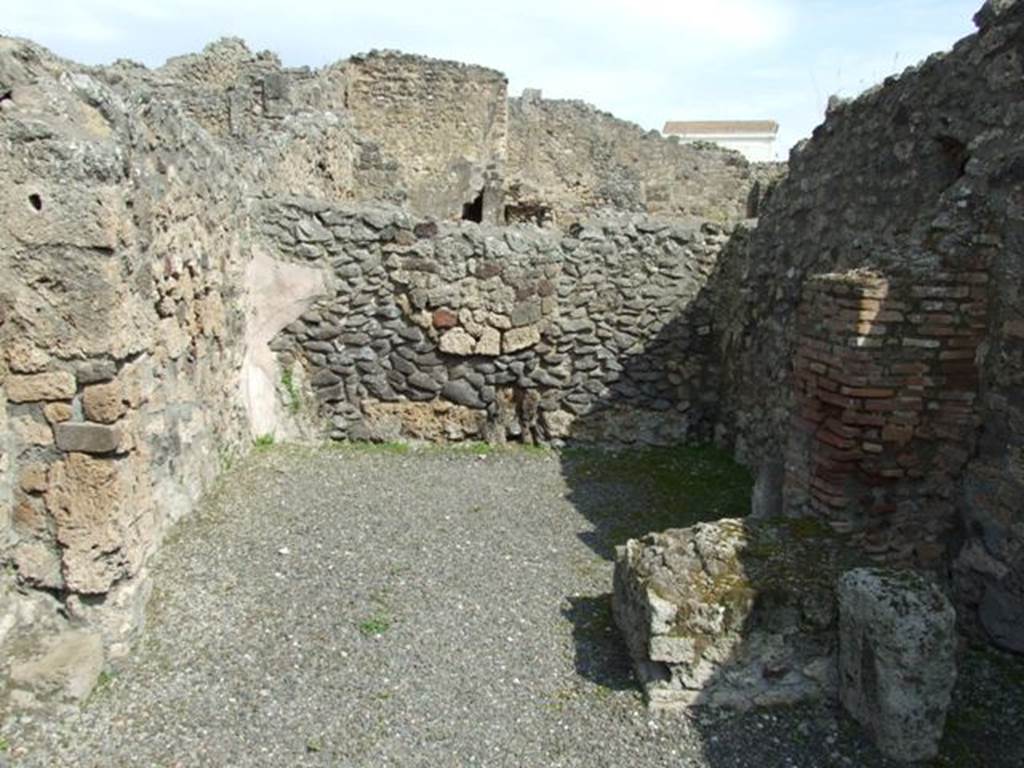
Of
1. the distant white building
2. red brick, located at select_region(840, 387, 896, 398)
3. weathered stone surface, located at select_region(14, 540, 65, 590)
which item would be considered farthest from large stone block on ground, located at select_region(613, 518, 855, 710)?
the distant white building

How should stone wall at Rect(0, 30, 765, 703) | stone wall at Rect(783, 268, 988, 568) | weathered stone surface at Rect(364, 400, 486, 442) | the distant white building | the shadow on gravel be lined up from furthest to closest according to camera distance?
1. the distant white building
2. weathered stone surface at Rect(364, 400, 486, 442)
3. stone wall at Rect(783, 268, 988, 568)
4. the shadow on gravel
5. stone wall at Rect(0, 30, 765, 703)

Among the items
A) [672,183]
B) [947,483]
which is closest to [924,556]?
[947,483]

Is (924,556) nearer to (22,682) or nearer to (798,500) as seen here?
(798,500)

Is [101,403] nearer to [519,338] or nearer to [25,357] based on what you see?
[25,357]

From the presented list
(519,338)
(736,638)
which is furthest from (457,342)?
(736,638)

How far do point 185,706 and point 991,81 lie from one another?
5.22 metres

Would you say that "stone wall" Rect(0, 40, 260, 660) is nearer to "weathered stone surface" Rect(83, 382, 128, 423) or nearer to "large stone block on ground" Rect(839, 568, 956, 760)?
"weathered stone surface" Rect(83, 382, 128, 423)

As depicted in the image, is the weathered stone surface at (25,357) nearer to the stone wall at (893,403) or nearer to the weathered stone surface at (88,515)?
the weathered stone surface at (88,515)

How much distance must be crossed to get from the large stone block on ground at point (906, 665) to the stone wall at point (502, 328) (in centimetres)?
460

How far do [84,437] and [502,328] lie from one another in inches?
172

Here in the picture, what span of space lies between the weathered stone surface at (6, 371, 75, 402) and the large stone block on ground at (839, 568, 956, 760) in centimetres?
358

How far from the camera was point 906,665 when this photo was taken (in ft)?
11.1

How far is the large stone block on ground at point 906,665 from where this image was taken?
11.1 ft

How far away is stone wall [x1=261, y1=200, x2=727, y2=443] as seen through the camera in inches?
295
